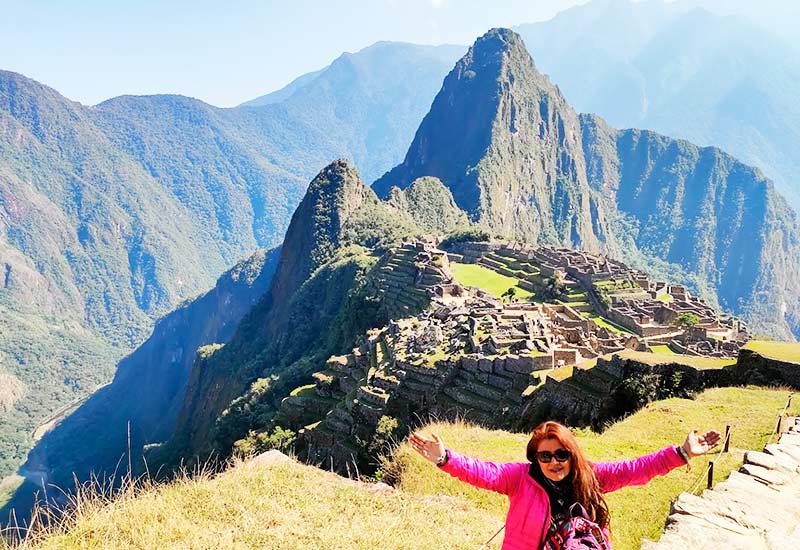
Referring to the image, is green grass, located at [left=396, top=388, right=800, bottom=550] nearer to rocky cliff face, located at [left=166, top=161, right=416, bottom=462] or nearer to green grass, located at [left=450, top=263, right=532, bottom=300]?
green grass, located at [left=450, top=263, right=532, bottom=300]

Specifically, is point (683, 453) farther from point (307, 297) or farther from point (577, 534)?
point (307, 297)

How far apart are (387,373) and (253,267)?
146304 millimetres

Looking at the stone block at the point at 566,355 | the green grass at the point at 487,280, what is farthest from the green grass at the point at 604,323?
the stone block at the point at 566,355

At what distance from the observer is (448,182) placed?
582 feet

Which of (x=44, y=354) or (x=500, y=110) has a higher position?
(x=500, y=110)

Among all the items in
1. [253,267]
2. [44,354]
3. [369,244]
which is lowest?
[44,354]

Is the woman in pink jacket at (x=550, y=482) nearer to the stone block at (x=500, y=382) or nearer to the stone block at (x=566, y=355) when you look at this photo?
the stone block at (x=500, y=382)

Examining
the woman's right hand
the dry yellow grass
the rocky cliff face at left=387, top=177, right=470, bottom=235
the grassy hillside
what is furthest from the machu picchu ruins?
the rocky cliff face at left=387, top=177, right=470, bottom=235

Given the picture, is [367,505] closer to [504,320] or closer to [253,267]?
[504,320]

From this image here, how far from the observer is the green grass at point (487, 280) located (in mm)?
59562

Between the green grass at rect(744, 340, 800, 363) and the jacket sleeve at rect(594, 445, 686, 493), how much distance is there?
35.4 feet

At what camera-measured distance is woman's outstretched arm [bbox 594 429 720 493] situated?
482 centimetres

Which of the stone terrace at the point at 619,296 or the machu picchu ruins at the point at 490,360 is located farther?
the stone terrace at the point at 619,296

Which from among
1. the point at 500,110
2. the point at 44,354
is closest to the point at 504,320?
the point at 500,110
